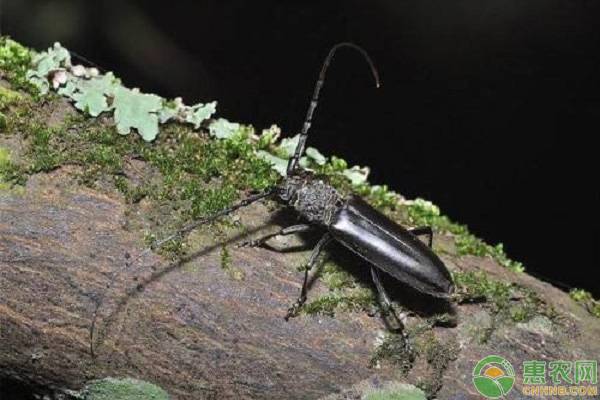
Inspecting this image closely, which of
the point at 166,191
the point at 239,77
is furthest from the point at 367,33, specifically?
the point at 166,191

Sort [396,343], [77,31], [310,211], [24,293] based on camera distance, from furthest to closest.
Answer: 1. [77,31]
2. [310,211]
3. [396,343]
4. [24,293]

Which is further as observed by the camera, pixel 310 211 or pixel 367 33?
pixel 367 33

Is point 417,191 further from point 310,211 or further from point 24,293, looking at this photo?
point 24,293

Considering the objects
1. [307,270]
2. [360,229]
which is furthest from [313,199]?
[307,270]

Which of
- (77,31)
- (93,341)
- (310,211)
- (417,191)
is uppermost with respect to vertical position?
(77,31)

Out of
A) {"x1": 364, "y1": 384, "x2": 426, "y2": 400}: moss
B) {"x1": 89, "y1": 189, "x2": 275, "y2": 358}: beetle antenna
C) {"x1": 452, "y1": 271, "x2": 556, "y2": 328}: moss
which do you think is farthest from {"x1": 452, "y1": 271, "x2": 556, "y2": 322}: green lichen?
{"x1": 89, "y1": 189, "x2": 275, "y2": 358}: beetle antenna

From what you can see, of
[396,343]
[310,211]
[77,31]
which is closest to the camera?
[396,343]

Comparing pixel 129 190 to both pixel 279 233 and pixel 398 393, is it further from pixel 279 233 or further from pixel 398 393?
pixel 398 393
